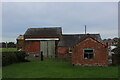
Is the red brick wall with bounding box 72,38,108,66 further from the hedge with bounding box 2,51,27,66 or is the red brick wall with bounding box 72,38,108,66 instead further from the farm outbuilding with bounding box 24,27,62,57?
the farm outbuilding with bounding box 24,27,62,57

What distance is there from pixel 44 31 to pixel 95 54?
2158 cm

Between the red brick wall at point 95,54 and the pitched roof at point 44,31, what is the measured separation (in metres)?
17.4

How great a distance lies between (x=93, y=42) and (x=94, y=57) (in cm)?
202

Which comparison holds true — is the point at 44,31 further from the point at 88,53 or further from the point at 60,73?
the point at 60,73

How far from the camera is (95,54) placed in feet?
60.2

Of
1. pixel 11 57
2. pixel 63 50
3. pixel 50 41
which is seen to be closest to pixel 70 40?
pixel 63 50

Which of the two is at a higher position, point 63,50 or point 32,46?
point 32,46

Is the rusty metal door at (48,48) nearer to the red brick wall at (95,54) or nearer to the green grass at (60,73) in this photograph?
the red brick wall at (95,54)

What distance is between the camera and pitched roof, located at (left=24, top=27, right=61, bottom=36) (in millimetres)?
36188

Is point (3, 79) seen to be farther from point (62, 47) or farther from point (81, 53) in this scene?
point (62, 47)

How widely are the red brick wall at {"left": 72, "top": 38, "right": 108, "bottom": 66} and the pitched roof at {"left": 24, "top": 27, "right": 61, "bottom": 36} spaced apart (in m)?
17.4

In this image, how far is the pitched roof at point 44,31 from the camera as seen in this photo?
36.2 metres

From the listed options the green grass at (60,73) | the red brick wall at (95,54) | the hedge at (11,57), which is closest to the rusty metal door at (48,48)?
the hedge at (11,57)

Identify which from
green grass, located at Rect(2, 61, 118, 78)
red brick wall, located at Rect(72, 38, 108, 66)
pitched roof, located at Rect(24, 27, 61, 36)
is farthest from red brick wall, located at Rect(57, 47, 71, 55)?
green grass, located at Rect(2, 61, 118, 78)
